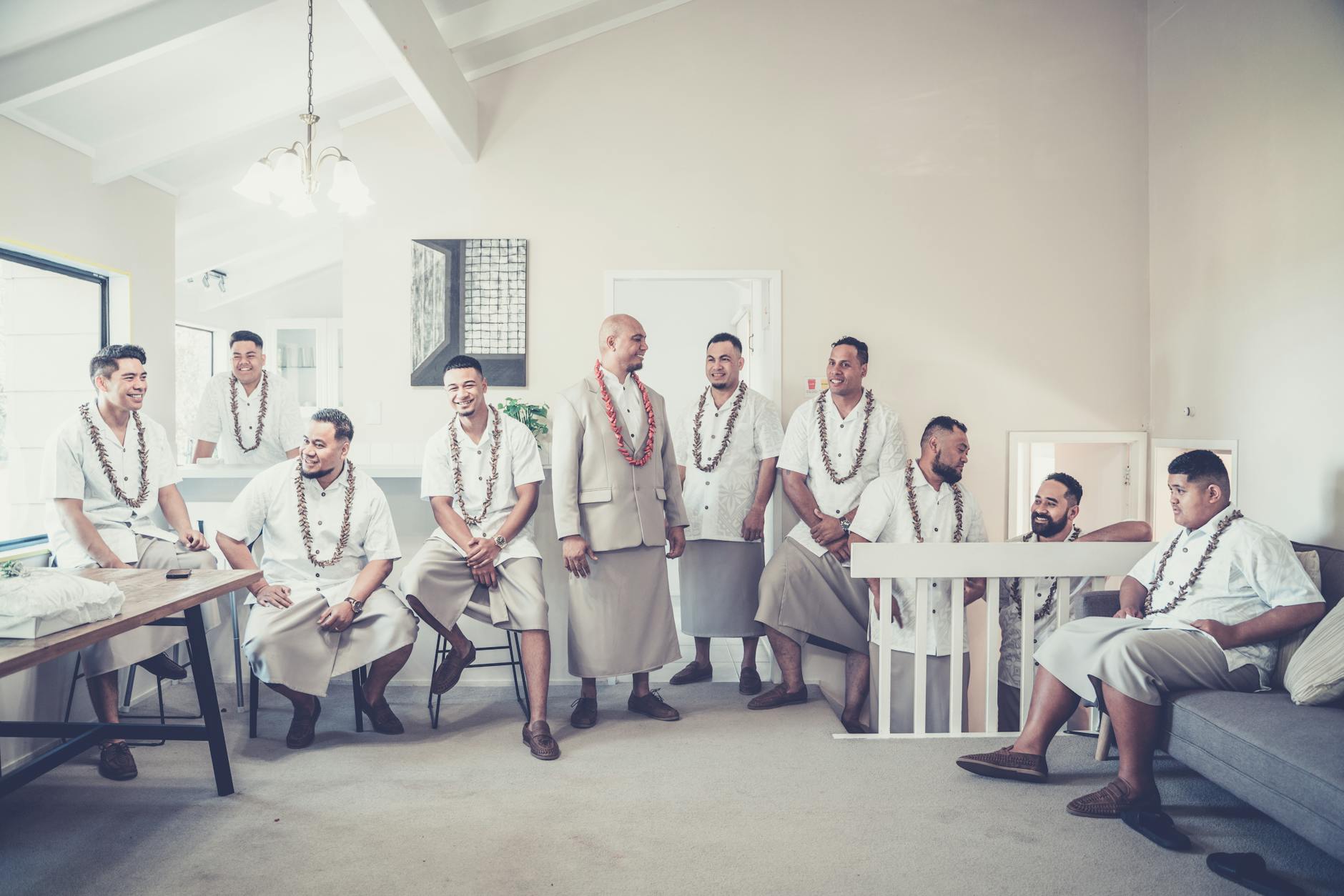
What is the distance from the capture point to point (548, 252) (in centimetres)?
455

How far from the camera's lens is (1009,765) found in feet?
9.39

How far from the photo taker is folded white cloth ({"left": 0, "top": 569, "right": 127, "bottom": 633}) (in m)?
2.11

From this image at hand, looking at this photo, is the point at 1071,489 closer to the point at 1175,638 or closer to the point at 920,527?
the point at 920,527

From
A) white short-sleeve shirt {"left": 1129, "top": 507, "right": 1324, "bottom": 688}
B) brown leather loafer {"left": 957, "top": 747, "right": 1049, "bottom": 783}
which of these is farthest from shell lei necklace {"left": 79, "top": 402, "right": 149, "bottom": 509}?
white short-sleeve shirt {"left": 1129, "top": 507, "right": 1324, "bottom": 688}

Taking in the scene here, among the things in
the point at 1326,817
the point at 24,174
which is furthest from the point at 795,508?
the point at 24,174

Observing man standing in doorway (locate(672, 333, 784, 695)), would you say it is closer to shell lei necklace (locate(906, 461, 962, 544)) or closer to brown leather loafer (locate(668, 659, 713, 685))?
brown leather loafer (locate(668, 659, 713, 685))

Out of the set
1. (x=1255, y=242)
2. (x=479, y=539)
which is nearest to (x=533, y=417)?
(x=479, y=539)

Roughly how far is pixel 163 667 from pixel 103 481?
2.68 feet

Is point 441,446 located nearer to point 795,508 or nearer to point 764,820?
point 795,508

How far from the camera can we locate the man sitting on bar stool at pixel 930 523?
12.4 feet

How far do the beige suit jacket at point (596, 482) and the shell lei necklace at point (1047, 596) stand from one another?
62.4 inches

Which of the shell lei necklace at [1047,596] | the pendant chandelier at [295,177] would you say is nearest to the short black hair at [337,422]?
the pendant chandelier at [295,177]

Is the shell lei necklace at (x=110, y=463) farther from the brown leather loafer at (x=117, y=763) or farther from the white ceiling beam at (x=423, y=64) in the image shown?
the white ceiling beam at (x=423, y=64)

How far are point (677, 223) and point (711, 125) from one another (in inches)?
21.9
